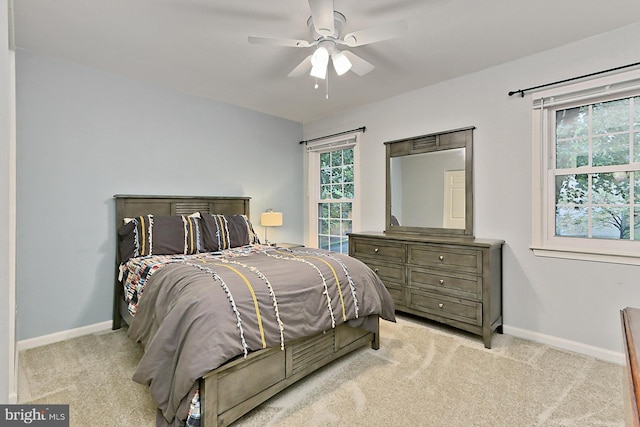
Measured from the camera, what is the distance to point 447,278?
297cm

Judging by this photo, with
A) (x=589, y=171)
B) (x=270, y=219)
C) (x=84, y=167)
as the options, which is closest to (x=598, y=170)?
(x=589, y=171)

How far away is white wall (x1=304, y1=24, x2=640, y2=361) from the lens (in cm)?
247

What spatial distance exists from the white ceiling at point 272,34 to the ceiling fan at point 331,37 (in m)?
0.17

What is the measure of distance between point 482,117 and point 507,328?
2.03m

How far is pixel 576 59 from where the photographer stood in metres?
2.59

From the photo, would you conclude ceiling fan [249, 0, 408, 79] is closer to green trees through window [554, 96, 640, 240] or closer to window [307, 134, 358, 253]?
green trees through window [554, 96, 640, 240]

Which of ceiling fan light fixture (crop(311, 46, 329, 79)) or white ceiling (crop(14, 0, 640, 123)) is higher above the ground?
white ceiling (crop(14, 0, 640, 123))

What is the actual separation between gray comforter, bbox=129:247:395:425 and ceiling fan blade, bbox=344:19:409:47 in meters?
1.56

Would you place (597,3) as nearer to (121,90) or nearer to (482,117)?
(482,117)

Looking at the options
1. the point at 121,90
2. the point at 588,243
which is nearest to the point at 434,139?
the point at 588,243

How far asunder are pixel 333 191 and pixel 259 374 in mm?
3130

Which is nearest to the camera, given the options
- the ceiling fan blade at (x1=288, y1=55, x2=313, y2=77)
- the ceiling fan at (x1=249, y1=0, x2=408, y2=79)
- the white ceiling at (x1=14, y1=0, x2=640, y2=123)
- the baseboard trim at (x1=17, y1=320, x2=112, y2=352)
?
the ceiling fan at (x1=249, y1=0, x2=408, y2=79)

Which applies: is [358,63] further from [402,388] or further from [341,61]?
[402,388]

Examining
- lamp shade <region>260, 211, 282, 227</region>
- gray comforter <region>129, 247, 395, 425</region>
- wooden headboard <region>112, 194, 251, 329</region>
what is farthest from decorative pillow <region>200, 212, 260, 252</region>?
gray comforter <region>129, 247, 395, 425</region>
